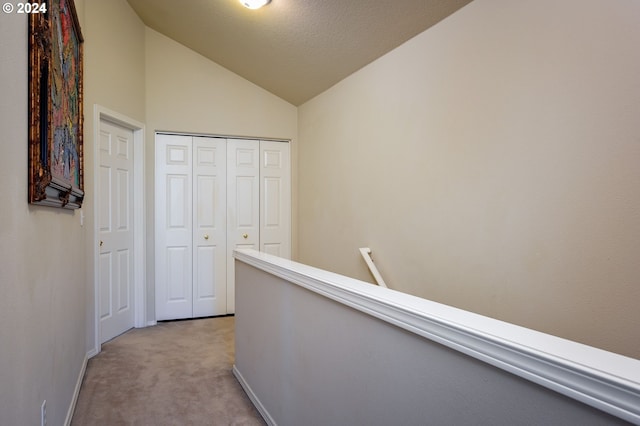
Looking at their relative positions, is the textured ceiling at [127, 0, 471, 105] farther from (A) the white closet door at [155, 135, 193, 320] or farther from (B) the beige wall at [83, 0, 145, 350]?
(A) the white closet door at [155, 135, 193, 320]

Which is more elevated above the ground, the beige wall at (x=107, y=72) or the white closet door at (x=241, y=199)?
the beige wall at (x=107, y=72)

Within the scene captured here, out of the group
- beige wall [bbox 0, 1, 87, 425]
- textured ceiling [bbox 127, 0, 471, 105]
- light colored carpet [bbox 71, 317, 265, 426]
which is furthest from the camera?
textured ceiling [bbox 127, 0, 471, 105]

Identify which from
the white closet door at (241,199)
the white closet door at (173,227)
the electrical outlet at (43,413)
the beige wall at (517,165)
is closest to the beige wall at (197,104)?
the white closet door at (173,227)

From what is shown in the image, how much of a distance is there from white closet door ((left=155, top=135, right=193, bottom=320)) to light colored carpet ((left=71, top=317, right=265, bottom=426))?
453mm

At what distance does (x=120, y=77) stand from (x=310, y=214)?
2.23m

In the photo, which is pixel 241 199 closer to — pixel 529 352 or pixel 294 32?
pixel 294 32

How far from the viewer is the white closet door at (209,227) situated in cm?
421

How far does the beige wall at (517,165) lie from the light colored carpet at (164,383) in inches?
53.3

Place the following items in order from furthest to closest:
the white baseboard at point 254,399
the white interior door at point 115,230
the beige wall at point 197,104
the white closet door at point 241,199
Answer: the white closet door at point 241,199
the beige wall at point 197,104
the white interior door at point 115,230
the white baseboard at point 254,399

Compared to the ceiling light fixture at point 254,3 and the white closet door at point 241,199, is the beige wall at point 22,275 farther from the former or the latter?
the white closet door at point 241,199

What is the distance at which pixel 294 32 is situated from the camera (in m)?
3.06

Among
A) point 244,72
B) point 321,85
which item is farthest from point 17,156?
point 244,72

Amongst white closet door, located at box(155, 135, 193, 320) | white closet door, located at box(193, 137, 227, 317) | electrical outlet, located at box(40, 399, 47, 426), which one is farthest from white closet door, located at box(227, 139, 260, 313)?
electrical outlet, located at box(40, 399, 47, 426)

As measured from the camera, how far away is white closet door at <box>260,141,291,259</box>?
4473 millimetres
